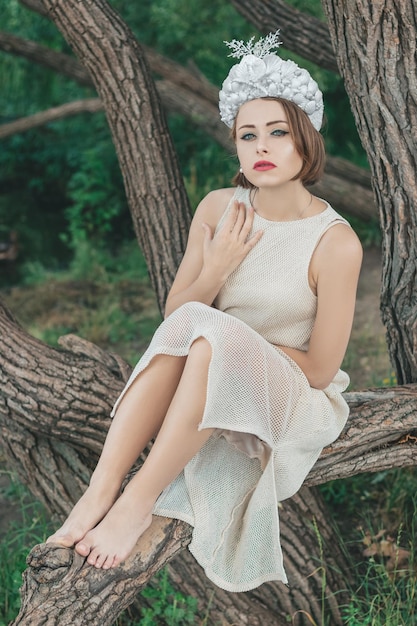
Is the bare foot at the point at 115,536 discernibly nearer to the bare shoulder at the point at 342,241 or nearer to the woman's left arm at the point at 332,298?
the woman's left arm at the point at 332,298

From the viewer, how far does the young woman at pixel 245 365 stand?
7.41ft

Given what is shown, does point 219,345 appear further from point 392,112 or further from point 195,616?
point 195,616

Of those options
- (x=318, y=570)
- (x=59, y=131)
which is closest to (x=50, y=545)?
(x=318, y=570)

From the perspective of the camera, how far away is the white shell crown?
2.43 meters

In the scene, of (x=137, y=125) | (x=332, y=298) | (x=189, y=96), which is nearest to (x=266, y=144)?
(x=332, y=298)

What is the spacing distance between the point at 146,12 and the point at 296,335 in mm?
5205

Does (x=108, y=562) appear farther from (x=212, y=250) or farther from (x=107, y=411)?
(x=212, y=250)

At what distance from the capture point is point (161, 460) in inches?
88.7

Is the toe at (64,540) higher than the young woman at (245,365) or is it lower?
lower

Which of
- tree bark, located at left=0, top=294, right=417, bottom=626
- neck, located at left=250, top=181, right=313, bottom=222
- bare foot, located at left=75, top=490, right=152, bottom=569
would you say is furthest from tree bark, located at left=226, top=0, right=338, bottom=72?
bare foot, located at left=75, top=490, right=152, bottom=569

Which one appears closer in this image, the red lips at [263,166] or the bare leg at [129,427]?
the bare leg at [129,427]

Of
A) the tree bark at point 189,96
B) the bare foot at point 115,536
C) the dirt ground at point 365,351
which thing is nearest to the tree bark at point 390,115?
the bare foot at point 115,536

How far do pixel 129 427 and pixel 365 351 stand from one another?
3051 millimetres

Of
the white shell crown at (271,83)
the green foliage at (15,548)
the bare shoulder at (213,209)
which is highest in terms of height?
the white shell crown at (271,83)
